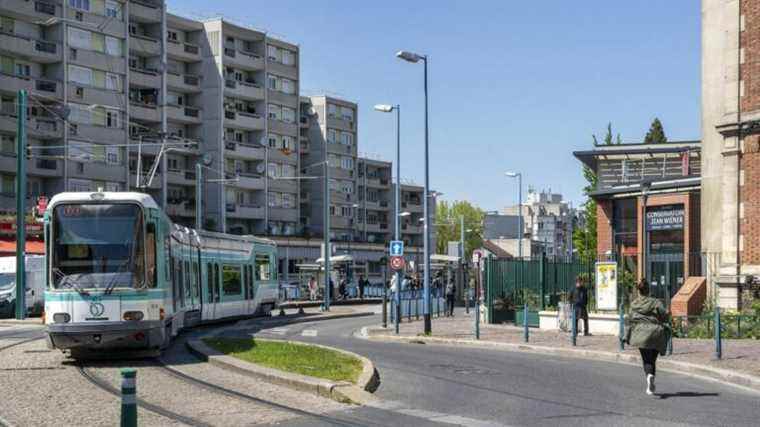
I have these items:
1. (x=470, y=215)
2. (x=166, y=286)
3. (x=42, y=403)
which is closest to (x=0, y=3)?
(x=166, y=286)

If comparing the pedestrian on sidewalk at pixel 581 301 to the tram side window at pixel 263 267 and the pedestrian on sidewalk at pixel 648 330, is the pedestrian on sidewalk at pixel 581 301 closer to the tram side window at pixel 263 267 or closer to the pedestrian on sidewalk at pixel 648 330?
the pedestrian on sidewalk at pixel 648 330

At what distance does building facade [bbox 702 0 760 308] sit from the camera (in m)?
28.3

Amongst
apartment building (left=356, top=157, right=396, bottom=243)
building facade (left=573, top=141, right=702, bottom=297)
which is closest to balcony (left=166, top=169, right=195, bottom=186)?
apartment building (left=356, top=157, right=396, bottom=243)

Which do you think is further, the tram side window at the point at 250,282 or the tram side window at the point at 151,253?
the tram side window at the point at 250,282

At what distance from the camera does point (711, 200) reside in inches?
1176

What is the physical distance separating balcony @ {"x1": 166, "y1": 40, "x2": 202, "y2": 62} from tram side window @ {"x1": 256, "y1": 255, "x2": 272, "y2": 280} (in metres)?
39.7

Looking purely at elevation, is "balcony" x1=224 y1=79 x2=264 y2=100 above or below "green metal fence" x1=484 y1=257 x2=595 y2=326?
above

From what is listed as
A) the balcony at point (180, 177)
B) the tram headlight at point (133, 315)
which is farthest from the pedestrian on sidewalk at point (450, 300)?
the balcony at point (180, 177)

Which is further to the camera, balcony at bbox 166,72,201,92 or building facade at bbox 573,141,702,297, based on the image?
balcony at bbox 166,72,201,92

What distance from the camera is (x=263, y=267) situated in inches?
1510

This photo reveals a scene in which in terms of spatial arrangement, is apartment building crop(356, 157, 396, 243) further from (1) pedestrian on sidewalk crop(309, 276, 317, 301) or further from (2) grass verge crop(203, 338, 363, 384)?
(2) grass verge crop(203, 338, 363, 384)

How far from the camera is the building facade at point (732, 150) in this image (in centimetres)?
2831

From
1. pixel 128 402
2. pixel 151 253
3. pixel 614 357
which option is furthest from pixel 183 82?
pixel 128 402

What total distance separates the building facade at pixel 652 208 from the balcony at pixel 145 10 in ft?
116
